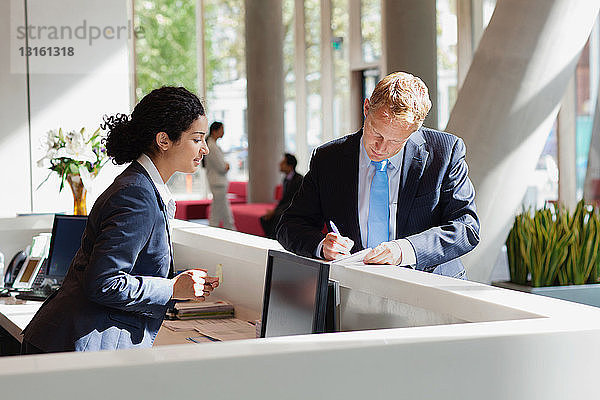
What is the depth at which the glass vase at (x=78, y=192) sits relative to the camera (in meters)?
4.85

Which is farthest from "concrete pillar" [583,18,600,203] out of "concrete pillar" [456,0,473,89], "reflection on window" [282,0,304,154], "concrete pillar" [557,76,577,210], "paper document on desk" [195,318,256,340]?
"paper document on desk" [195,318,256,340]

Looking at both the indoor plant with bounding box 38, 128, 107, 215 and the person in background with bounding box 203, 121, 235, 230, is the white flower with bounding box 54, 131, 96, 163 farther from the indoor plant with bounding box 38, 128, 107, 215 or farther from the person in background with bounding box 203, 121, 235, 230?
the person in background with bounding box 203, 121, 235, 230

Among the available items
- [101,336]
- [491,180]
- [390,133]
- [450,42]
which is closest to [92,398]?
[101,336]

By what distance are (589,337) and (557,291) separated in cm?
404

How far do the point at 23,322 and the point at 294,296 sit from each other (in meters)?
1.56

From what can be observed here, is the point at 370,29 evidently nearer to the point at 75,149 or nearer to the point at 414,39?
the point at 414,39

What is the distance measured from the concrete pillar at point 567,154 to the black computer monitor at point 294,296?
8.17 meters

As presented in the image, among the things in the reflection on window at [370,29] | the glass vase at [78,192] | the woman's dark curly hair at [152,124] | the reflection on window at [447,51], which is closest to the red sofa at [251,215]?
the reflection on window at [370,29]

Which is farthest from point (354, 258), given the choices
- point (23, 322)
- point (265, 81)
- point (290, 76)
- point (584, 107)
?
point (290, 76)

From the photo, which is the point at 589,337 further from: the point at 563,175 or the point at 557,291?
the point at 563,175

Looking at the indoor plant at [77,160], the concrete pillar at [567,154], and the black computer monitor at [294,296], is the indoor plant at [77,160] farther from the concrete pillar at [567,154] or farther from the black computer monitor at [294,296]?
the concrete pillar at [567,154]

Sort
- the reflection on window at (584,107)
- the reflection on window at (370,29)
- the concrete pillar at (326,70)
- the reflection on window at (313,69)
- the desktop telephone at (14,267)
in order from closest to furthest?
the desktop telephone at (14,267) < the reflection on window at (584,107) < the reflection on window at (370,29) < the concrete pillar at (326,70) < the reflection on window at (313,69)

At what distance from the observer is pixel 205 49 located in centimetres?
1700

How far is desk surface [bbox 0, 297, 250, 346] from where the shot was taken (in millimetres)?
3098
